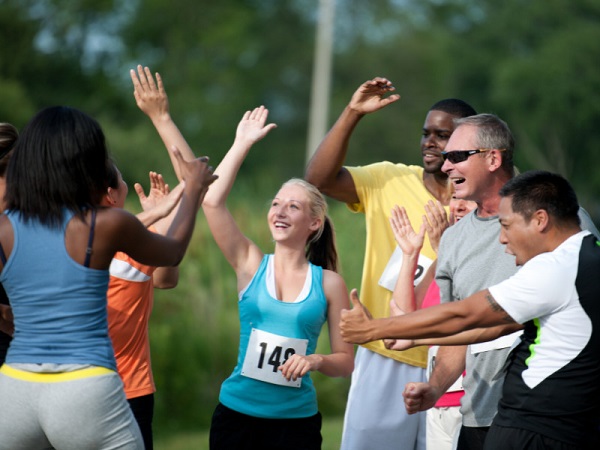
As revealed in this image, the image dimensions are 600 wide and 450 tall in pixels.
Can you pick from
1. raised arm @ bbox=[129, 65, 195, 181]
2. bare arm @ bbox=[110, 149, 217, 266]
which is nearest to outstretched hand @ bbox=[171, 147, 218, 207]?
bare arm @ bbox=[110, 149, 217, 266]

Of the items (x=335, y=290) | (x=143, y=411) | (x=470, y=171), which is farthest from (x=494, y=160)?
(x=143, y=411)

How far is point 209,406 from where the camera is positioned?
11.6m

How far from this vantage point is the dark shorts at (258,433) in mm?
5148

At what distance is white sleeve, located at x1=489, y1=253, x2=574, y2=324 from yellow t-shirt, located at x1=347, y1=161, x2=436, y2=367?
170 cm

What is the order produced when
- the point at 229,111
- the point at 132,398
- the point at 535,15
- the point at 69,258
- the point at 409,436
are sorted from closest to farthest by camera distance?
the point at 69,258, the point at 132,398, the point at 409,436, the point at 535,15, the point at 229,111

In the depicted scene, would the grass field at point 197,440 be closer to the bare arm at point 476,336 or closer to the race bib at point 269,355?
the race bib at point 269,355

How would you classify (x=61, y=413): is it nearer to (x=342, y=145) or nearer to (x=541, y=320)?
(x=541, y=320)

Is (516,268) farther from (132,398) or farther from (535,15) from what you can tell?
(535,15)

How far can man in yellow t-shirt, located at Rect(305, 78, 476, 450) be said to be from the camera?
225 inches

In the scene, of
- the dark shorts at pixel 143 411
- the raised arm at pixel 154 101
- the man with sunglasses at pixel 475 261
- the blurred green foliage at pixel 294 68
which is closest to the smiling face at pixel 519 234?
the man with sunglasses at pixel 475 261

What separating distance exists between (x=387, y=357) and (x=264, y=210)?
8509 millimetres

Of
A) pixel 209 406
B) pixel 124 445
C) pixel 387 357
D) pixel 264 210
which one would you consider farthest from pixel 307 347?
pixel 264 210

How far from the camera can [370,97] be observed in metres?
5.77

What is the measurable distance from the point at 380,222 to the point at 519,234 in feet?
5.74
